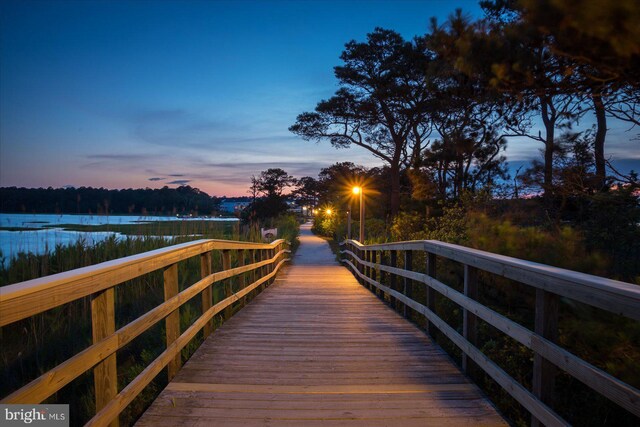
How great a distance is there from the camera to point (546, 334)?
7.26 feet

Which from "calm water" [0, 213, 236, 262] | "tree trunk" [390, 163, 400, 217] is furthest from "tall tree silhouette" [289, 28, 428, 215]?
"calm water" [0, 213, 236, 262]

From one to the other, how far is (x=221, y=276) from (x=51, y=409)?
2.45 meters

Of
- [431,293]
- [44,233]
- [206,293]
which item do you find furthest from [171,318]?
[44,233]

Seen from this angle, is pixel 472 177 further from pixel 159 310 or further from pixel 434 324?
pixel 159 310

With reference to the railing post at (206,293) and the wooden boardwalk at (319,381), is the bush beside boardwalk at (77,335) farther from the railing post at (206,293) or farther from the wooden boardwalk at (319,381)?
the wooden boardwalk at (319,381)

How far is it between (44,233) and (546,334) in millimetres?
8902

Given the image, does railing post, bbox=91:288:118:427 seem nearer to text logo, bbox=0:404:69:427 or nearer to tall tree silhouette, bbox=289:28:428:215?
text logo, bbox=0:404:69:427

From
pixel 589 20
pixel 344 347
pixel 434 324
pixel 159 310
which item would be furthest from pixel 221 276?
pixel 589 20

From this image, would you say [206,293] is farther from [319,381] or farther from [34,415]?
[34,415]

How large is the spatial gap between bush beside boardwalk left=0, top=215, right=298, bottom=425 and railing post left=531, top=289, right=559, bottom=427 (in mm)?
2460

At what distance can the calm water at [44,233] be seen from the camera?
24.9 feet

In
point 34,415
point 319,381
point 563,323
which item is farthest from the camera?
point 563,323

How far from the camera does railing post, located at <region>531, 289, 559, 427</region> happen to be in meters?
2.20

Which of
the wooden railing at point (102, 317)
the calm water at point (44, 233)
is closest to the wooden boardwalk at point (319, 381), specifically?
the wooden railing at point (102, 317)
